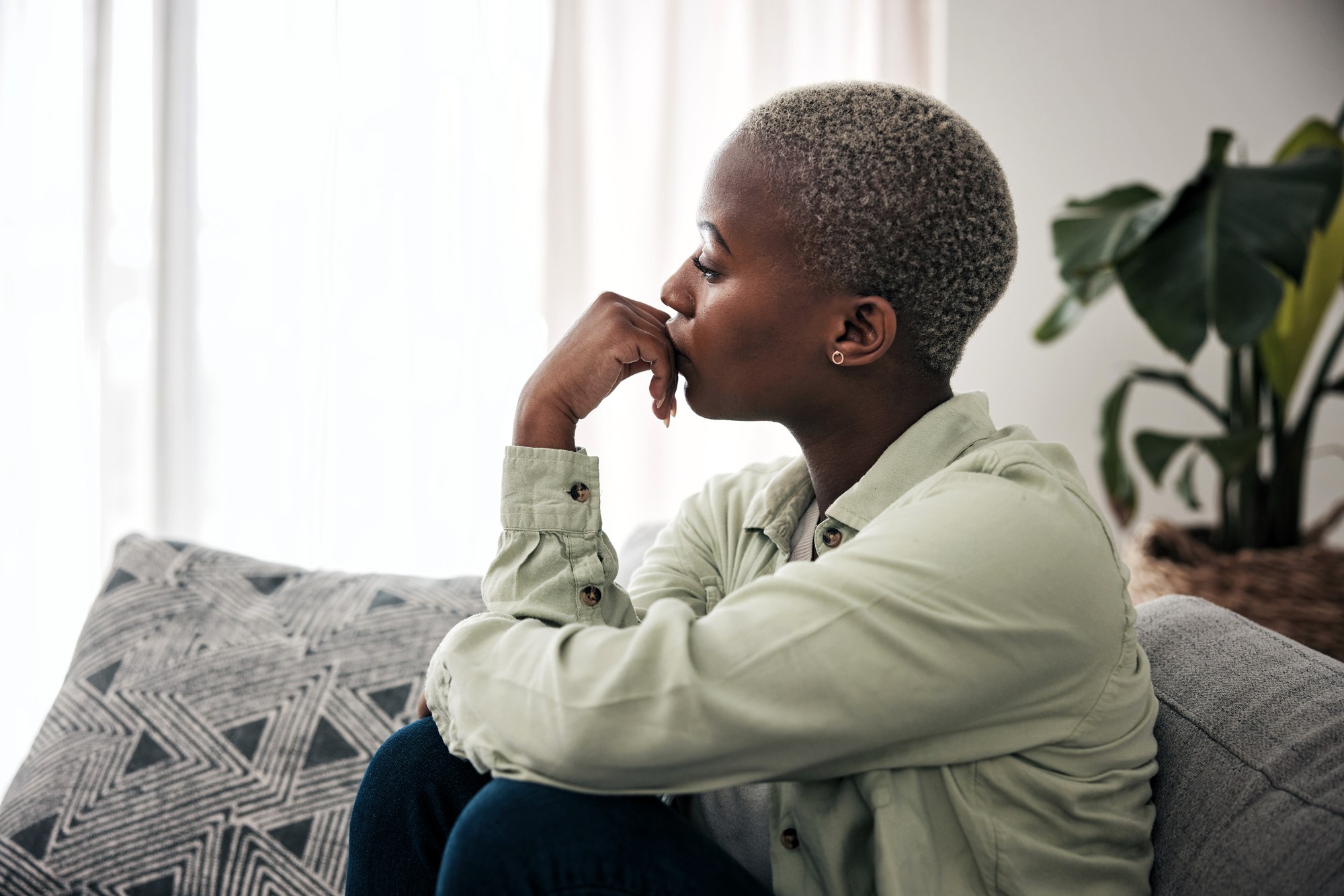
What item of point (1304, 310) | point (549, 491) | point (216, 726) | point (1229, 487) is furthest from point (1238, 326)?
point (216, 726)

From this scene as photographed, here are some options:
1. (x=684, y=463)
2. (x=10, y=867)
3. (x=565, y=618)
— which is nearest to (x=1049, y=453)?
(x=565, y=618)

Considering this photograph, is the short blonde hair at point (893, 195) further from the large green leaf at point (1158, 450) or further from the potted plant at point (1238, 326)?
the large green leaf at point (1158, 450)

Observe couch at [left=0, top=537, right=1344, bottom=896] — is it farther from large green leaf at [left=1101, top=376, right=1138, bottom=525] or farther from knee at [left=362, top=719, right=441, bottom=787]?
large green leaf at [left=1101, top=376, right=1138, bottom=525]

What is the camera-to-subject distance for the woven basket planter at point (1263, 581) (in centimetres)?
207

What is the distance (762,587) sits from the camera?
0.71 meters

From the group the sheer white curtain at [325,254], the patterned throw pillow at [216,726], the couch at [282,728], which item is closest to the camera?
the couch at [282,728]

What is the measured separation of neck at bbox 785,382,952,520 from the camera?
0.94 metres

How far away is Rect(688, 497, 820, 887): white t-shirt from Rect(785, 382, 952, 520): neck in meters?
0.07

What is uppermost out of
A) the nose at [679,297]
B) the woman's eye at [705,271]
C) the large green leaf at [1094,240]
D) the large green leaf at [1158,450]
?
the large green leaf at [1094,240]

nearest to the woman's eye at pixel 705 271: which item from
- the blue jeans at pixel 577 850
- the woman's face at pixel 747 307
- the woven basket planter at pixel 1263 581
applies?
the woman's face at pixel 747 307

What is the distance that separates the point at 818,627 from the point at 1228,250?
153 cm

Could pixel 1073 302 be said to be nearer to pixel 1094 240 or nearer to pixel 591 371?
pixel 1094 240

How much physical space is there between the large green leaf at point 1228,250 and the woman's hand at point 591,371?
3.99 ft

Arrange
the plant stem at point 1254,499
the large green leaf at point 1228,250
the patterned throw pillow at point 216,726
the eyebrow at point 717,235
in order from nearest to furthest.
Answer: the eyebrow at point 717,235 < the patterned throw pillow at point 216,726 < the large green leaf at point 1228,250 < the plant stem at point 1254,499
